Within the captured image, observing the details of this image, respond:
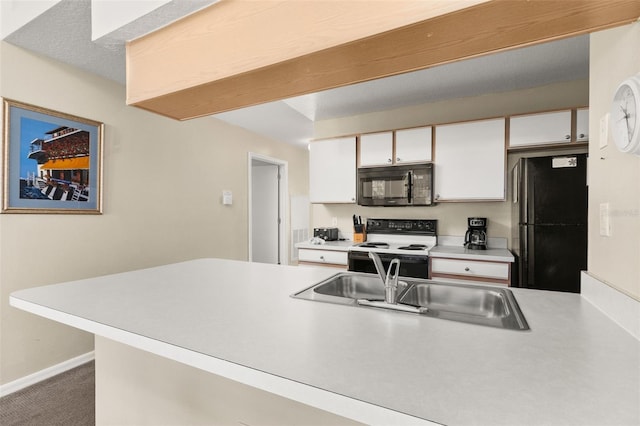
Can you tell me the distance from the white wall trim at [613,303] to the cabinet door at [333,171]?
2373 millimetres

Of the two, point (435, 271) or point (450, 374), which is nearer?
point (450, 374)

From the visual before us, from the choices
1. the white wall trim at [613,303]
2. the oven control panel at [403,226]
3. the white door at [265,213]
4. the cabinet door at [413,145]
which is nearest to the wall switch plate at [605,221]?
the white wall trim at [613,303]

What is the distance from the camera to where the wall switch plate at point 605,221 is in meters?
1.04

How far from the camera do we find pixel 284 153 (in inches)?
211

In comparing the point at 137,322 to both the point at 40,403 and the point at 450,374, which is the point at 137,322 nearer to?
the point at 450,374

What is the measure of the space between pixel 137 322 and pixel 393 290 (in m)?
0.93

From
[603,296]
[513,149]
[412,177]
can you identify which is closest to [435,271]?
[412,177]

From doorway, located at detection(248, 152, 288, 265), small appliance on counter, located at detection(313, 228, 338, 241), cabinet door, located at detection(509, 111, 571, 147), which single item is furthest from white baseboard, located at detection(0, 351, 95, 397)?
cabinet door, located at detection(509, 111, 571, 147)

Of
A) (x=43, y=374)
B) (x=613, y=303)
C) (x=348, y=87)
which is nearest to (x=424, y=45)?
(x=613, y=303)

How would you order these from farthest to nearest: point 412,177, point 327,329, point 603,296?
point 412,177, point 603,296, point 327,329

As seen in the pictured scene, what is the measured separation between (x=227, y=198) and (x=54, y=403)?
8.38 ft

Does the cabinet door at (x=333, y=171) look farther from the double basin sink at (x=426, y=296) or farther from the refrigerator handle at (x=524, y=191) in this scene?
the double basin sink at (x=426, y=296)

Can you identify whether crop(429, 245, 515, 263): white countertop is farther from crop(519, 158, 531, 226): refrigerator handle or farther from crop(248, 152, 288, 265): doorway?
crop(248, 152, 288, 265): doorway

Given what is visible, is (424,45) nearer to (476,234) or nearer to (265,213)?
(476,234)
